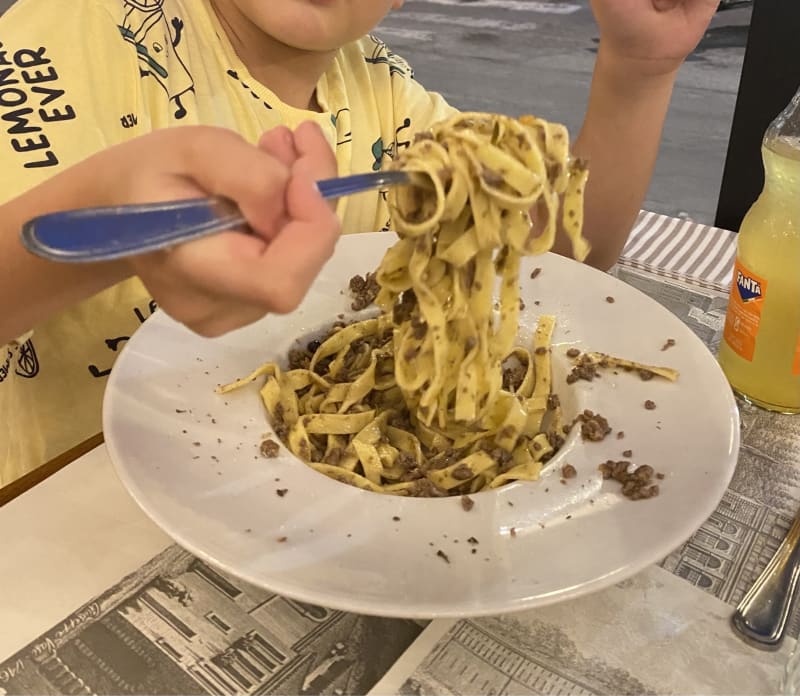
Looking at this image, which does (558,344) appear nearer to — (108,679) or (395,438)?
(395,438)

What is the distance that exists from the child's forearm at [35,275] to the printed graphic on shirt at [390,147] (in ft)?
2.17

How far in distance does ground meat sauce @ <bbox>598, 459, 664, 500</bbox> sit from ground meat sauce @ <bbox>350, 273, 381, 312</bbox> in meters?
0.41

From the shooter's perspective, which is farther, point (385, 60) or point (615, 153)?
point (385, 60)

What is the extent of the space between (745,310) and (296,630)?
66 cm

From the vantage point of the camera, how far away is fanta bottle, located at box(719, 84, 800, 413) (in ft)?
3.01

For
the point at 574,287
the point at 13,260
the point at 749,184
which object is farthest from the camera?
the point at 749,184

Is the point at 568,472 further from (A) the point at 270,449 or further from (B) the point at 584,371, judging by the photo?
(A) the point at 270,449

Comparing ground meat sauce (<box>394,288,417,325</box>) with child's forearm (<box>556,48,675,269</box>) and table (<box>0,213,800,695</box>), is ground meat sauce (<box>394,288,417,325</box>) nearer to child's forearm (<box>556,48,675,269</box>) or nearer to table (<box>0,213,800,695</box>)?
table (<box>0,213,800,695</box>)

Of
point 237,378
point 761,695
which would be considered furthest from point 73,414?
point 761,695

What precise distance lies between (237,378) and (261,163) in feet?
1.27

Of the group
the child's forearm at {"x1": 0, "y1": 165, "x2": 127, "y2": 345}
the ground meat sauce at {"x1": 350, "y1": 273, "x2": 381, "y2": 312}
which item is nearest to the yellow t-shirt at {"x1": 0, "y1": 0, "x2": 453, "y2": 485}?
the child's forearm at {"x1": 0, "y1": 165, "x2": 127, "y2": 345}

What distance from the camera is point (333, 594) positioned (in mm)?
582

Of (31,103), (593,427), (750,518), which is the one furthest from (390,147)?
(750,518)

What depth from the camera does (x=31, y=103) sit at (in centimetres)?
93
